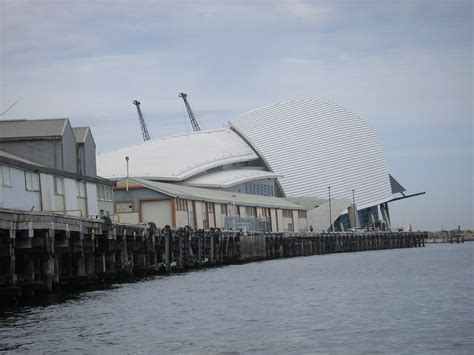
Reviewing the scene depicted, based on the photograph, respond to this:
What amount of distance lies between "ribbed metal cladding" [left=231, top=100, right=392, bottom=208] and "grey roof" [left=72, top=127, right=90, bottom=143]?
6468 cm

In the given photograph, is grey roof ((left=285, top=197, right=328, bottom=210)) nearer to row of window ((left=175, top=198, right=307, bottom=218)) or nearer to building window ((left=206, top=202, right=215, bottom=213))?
row of window ((left=175, top=198, right=307, bottom=218))

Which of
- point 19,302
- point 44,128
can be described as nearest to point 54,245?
point 19,302

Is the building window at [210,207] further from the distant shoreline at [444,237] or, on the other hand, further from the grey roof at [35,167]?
the distant shoreline at [444,237]

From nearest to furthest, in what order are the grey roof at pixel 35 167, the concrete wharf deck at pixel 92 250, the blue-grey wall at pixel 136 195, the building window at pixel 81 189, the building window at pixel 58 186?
the concrete wharf deck at pixel 92 250 → the grey roof at pixel 35 167 → the building window at pixel 58 186 → the building window at pixel 81 189 → the blue-grey wall at pixel 136 195

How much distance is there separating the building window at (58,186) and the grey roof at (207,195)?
2630 centimetres

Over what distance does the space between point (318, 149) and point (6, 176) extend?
304 ft

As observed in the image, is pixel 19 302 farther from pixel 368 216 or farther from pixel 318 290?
pixel 368 216

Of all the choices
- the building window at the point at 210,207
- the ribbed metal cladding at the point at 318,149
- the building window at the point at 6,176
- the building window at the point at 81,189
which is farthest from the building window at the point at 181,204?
the ribbed metal cladding at the point at 318,149

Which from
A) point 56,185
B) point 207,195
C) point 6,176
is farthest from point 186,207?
point 6,176

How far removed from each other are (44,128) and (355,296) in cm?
2322

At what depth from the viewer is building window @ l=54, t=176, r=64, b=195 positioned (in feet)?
149

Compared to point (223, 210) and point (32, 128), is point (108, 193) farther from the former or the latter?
point (223, 210)

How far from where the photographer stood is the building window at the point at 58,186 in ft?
149

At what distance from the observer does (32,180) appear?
41625 millimetres
